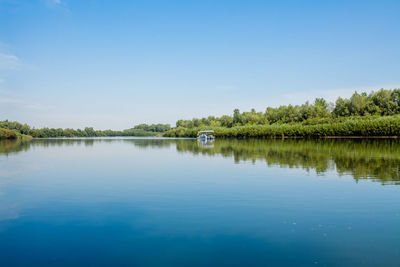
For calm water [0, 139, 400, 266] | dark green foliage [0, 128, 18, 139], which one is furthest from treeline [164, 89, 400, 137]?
dark green foliage [0, 128, 18, 139]

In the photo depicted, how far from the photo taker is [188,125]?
16788 centimetres

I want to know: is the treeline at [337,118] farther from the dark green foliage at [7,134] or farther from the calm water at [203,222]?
the dark green foliage at [7,134]

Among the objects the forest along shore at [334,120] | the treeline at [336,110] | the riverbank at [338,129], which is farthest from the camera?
the treeline at [336,110]

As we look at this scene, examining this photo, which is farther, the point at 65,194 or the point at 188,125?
the point at 188,125

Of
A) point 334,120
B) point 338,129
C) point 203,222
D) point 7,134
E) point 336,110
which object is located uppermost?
point 336,110

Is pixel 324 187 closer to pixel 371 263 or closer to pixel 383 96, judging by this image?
pixel 371 263

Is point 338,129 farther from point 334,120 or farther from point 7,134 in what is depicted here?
point 7,134

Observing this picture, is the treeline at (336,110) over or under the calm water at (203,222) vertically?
over

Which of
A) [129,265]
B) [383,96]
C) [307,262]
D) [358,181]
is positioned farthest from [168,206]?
[383,96]

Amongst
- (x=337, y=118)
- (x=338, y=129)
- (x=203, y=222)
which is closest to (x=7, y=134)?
(x=338, y=129)

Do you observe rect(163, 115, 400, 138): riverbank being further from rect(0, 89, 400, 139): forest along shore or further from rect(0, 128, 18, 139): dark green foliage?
rect(0, 128, 18, 139): dark green foliage

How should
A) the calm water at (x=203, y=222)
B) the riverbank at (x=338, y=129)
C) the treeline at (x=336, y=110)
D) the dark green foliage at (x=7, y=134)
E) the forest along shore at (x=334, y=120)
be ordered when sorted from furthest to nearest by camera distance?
the dark green foliage at (x=7, y=134)
the treeline at (x=336, y=110)
the forest along shore at (x=334, y=120)
the riverbank at (x=338, y=129)
the calm water at (x=203, y=222)

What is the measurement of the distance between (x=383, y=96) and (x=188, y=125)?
103612 millimetres

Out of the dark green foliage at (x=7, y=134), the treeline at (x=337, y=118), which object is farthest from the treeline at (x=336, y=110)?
the dark green foliage at (x=7, y=134)
